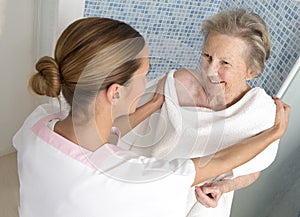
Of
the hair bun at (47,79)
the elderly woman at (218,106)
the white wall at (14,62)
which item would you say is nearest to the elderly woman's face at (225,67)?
the elderly woman at (218,106)

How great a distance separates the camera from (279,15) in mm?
1442

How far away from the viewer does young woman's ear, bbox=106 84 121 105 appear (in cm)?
93

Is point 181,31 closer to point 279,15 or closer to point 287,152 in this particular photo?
point 279,15

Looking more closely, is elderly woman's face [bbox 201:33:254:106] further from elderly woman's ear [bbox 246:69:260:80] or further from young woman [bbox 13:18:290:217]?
young woman [bbox 13:18:290:217]

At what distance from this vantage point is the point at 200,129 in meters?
1.29

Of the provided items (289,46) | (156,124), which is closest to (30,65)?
(156,124)

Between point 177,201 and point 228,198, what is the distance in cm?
47

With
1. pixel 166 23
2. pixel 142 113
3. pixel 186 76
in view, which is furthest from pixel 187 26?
pixel 142 113

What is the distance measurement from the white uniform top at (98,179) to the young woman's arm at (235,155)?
1.9 inches

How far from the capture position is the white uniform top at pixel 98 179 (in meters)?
0.93

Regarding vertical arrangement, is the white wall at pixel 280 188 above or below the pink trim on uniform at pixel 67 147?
below

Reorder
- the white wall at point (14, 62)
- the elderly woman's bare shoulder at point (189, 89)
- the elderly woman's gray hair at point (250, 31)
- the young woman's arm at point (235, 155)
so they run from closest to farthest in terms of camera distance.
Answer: the young woman's arm at point (235, 155), the elderly woman's gray hair at point (250, 31), the elderly woman's bare shoulder at point (189, 89), the white wall at point (14, 62)

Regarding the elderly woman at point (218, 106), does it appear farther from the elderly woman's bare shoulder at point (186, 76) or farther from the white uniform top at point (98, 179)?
the white uniform top at point (98, 179)

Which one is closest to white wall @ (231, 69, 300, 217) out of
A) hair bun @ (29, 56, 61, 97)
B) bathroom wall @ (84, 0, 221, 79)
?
bathroom wall @ (84, 0, 221, 79)
